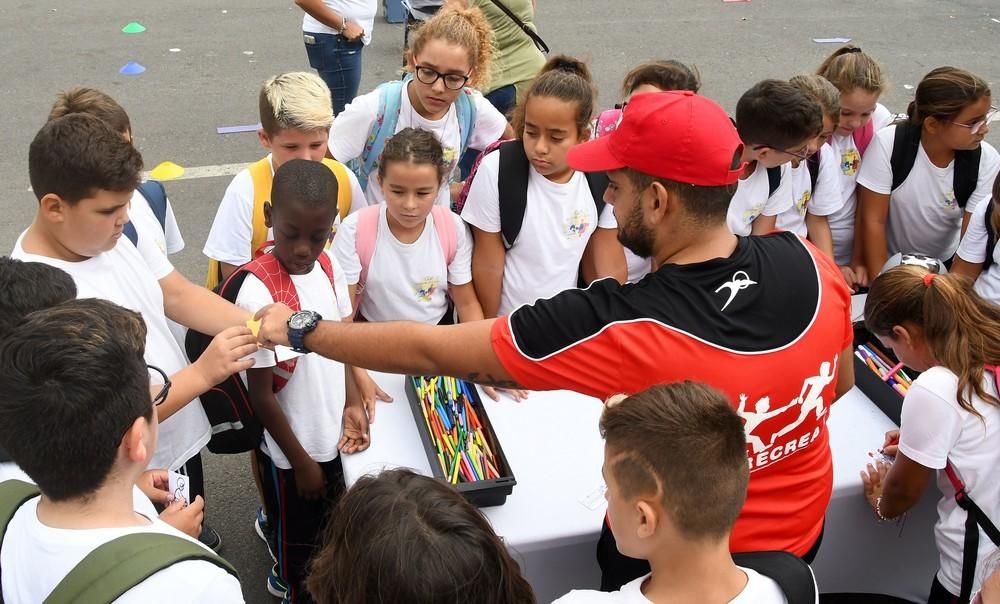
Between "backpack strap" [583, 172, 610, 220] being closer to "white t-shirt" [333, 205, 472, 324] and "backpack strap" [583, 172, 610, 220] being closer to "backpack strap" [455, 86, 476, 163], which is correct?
"white t-shirt" [333, 205, 472, 324]

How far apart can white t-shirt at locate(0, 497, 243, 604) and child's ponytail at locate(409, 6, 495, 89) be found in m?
2.45

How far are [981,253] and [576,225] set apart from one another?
5.71 ft

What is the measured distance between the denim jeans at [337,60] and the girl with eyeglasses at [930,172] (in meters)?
3.04

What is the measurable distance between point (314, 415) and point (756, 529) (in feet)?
4.38

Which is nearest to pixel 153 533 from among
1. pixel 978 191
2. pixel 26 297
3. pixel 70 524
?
pixel 70 524

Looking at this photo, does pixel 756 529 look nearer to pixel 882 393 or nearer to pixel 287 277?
pixel 882 393

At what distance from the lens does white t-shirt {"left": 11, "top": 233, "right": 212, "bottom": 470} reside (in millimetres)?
2312

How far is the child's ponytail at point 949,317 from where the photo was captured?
7.58 feet

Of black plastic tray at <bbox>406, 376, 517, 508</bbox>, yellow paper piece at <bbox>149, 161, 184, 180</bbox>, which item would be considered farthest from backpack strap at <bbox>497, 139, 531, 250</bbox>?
yellow paper piece at <bbox>149, 161, 184, 180</bbox>

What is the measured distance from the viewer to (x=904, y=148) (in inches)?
151

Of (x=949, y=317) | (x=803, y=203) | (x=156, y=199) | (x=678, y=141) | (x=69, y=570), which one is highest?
(x=678, y=141)

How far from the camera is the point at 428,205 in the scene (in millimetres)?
2988

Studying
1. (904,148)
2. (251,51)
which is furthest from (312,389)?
(251,51)

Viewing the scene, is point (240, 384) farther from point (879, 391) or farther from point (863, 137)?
point (863, 137)
